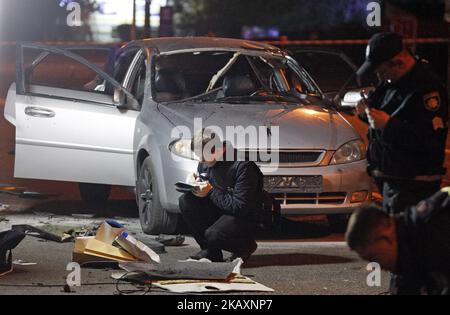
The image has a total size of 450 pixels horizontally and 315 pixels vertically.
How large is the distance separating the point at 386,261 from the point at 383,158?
6.80 ft

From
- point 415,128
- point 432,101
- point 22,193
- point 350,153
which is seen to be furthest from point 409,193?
point 22,193

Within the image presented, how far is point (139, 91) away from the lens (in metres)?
10.4

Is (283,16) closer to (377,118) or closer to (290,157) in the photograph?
(290,157)

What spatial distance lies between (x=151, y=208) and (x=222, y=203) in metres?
1.44

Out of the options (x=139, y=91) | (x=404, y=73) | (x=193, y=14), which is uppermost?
(x=404, y=73)

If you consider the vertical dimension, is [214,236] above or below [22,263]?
above

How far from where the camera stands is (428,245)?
4602 millimetres

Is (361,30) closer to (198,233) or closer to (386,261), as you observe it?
(198,233)

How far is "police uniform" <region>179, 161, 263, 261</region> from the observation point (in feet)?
26.6

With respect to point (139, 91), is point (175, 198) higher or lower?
lower

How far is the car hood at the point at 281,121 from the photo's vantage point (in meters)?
9.25

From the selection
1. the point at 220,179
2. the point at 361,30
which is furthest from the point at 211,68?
the point at 361,30

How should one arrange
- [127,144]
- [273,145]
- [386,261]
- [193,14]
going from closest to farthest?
[386,261] < [273,145] < [127,144] < [193,14]

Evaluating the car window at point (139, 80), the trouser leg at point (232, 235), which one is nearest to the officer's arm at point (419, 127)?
the trouser leg at point (232, 235)
